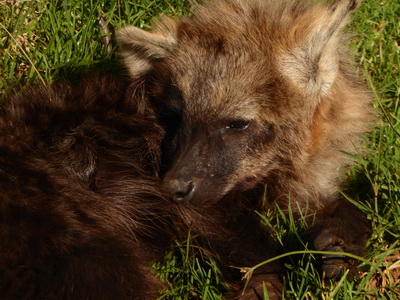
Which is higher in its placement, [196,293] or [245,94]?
[245,94]

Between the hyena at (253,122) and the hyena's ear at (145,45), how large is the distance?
14 mm

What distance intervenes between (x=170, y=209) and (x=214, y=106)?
59 centimetres

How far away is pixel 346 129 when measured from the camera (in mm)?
3932

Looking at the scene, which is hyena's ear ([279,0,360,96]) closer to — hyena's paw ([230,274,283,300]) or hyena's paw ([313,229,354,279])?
hyena's paw ([313,229,354,279])

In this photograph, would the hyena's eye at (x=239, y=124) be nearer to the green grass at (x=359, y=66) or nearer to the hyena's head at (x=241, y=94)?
the hyena's head at (x=241, y=94)

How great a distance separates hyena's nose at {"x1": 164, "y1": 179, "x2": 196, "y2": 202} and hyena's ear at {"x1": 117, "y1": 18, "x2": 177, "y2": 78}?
2.79 feet

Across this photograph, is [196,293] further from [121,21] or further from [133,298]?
[121,21]

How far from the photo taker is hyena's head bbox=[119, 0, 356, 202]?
358cm

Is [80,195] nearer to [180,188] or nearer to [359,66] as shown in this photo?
[180,188]

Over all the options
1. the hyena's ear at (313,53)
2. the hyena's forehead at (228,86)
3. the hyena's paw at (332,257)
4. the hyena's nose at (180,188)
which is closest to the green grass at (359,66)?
the hyena's paw at (332,257)

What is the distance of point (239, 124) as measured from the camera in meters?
3.64

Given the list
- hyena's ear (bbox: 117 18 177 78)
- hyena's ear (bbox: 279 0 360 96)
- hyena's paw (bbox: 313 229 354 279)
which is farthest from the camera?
hyena's ear (bbox: 117 18 177 78)

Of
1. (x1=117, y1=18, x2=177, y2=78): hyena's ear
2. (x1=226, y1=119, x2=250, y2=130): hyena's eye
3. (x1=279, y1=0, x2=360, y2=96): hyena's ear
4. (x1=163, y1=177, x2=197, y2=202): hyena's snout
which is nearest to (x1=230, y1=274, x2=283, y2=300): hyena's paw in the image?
(x1=163, y1=177, x2=197, y2=202): hyena's snout

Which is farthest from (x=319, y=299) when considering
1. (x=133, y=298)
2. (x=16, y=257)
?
(x=16, y=257)
